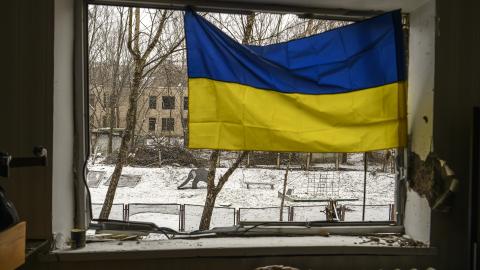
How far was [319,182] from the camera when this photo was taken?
2.11 metres

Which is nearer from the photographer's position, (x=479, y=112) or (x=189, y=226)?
(x=479, y=112)

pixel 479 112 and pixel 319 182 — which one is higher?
pixel 479 112

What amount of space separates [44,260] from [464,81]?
2040 mm

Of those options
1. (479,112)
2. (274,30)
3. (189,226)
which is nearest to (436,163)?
(479,112)

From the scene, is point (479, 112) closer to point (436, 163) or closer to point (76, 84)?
point (436, 163)

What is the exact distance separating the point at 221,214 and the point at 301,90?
30.0 inches

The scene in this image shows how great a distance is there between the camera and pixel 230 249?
178cm

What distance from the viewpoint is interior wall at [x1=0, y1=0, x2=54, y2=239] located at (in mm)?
1611

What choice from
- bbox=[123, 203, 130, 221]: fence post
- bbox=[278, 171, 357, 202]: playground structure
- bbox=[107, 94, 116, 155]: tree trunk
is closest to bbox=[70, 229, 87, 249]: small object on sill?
bbox=[123, 203, 130, 221]: fence post

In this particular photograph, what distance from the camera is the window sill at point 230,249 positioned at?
1694 millimetres

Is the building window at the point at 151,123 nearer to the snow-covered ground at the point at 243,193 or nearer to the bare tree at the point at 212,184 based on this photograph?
the snow-covered ground at the point at 243,193

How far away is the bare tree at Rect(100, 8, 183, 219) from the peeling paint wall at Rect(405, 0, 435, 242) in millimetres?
1204

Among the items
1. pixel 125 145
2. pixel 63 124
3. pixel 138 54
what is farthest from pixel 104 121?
pixel 138 54

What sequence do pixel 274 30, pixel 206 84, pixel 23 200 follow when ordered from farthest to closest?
pixel 274 30 < pixel 206 84 < pixel 23 200
